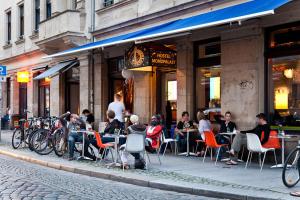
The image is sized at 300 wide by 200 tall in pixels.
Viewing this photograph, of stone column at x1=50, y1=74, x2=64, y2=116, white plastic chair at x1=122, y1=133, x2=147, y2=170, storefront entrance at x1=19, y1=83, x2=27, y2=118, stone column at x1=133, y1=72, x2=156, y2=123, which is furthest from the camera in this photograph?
storefront entrance at x1=19, y1=83, x2=27, y2=118

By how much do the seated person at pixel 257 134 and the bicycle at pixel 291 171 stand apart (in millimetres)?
2597

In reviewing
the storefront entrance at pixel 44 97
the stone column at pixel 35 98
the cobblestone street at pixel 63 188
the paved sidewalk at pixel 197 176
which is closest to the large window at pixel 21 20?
the stone column at pixel 35 98

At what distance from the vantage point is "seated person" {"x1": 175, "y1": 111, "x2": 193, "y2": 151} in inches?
584

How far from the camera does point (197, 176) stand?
1057 centimetres

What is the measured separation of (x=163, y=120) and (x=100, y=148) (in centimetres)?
441

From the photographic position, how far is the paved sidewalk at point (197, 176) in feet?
28.8

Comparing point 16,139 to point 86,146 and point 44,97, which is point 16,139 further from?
point 44,97

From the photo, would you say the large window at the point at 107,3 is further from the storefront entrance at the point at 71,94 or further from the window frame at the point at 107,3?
the storefront entrance at the point at 71,94

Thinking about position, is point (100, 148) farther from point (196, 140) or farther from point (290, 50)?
point (290, 50)

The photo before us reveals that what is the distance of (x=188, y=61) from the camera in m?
15.6

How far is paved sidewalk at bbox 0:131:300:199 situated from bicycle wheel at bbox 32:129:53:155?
49.9 inches

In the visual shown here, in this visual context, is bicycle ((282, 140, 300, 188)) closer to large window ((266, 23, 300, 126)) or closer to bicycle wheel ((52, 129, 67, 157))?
large window ((266, 23, 300, 126))

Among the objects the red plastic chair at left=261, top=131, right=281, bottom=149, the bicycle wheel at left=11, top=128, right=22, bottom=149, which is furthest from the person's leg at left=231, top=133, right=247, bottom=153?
the bicycle wheel at left=11, top=128, right=22, bottom=149

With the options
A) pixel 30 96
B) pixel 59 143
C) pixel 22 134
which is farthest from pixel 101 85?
pixel 30 96
